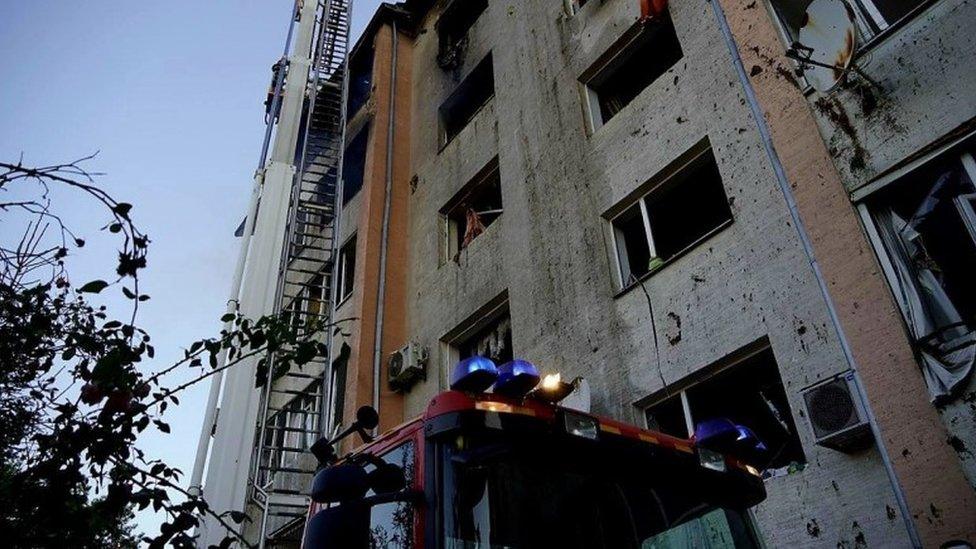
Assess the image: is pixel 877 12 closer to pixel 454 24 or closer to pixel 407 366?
pixel 407 366

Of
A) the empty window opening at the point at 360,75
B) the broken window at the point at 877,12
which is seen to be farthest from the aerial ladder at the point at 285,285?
the broken window at the point at 877,12

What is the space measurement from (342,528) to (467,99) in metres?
11.4

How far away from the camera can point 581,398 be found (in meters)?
7.22

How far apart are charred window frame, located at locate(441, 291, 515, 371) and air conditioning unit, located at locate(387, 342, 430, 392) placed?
393mm

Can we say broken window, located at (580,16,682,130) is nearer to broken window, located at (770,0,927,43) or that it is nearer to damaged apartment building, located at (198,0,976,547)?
damaged apartment building, located at (198,0,976,547)

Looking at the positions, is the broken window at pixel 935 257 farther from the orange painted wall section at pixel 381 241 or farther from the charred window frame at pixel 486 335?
the orange painted wall section at pixel 381 241

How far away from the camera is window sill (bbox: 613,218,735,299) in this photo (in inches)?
273

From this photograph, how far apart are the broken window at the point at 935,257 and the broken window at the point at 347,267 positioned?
9.76m

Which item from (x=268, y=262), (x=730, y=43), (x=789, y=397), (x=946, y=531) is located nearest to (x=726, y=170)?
(x=730, y=43)

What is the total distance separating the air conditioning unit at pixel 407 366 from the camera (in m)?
10.4

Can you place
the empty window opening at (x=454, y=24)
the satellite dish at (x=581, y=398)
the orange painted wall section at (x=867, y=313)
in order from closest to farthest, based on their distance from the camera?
the orange painted wall section at (x=867, y=313) → the satellite dish at (x=581, y=398) → the empty window opening at (x=454, y=24)

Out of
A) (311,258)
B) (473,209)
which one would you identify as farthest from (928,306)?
(311,258)

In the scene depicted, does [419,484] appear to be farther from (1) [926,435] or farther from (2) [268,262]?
(2) [268,262]

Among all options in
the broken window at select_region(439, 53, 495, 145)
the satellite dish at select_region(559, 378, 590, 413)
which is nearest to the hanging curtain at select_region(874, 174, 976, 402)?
the satellite dish at select_region(559, 378, 590, 413)
